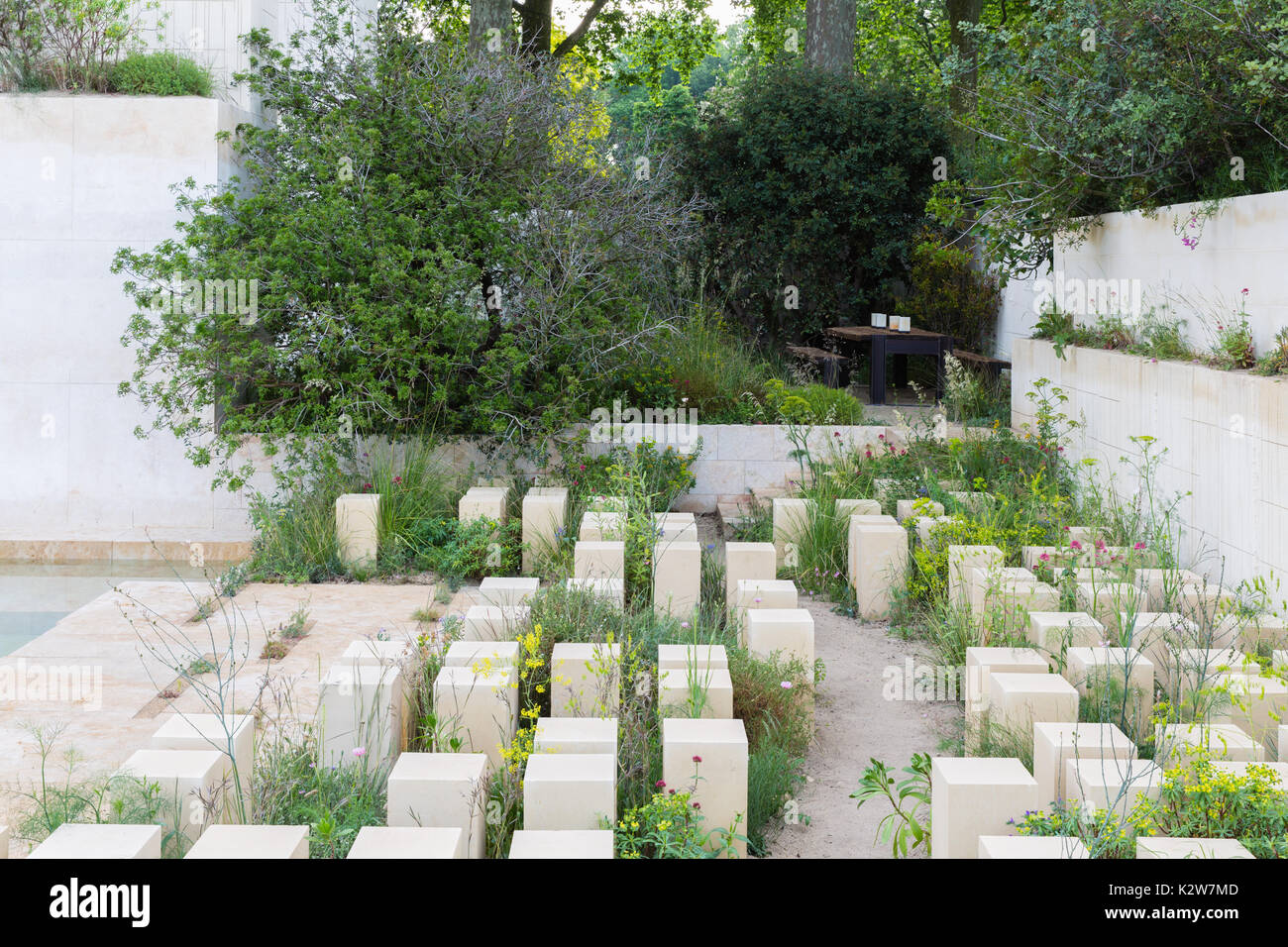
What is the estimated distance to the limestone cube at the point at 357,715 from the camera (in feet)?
13.5

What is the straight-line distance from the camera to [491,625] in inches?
200

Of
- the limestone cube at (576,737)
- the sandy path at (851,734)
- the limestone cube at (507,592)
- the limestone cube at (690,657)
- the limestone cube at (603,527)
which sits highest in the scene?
the limestone cube at (603,527)

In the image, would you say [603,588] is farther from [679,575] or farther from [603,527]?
[603,527]

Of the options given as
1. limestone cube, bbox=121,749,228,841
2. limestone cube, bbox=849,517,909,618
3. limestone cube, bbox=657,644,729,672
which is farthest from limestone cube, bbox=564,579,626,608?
limestone cube, bbox=121,749,228,841

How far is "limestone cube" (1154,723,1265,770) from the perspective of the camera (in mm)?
3646

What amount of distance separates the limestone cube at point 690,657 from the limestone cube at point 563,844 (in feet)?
3.86

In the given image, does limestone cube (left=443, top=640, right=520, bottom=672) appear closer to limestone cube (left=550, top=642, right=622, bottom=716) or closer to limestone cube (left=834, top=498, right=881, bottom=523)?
limestone cube (left=550, top=642, right=622, bottom=716)

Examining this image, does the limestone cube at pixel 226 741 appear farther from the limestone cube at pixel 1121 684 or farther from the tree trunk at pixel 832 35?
the tree trunk at pixel 832 35

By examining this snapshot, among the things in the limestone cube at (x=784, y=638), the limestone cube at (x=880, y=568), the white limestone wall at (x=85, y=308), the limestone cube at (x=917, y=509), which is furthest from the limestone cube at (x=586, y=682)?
the white limestone wall at (x=85, y=308)

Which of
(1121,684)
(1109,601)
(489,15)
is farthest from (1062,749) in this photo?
(489,15)

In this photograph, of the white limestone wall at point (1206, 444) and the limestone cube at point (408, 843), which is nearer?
the limestone cube at point (408, 843)

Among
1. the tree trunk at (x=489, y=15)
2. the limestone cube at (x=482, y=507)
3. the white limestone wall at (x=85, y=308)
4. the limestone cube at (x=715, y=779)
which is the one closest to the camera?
the limestone cube at (x=715, y=779)

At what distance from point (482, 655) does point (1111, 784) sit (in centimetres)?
226
